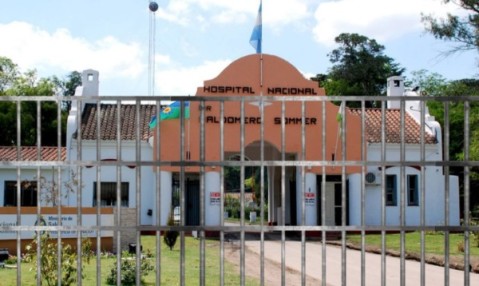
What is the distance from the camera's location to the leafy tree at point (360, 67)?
53719 mm

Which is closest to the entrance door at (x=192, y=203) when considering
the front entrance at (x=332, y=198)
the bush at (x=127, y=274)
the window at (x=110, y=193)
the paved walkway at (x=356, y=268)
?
the window at (x=110, y=193)

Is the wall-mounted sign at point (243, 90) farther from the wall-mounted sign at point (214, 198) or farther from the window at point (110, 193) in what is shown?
the window at point (110, 193)

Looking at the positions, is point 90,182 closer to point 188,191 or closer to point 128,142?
point 128,142

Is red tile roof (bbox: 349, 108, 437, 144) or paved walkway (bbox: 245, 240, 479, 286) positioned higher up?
red tile roof (bbox: 349, 108, 437, 144)

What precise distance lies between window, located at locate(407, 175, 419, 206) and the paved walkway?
7.28 meters

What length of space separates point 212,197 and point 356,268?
9174 millimetres

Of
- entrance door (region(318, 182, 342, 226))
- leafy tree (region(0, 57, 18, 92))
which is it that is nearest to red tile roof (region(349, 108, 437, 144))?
entrance door (region(318, 182, 342, 226))

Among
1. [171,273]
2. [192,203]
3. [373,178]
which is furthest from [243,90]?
[171,273]

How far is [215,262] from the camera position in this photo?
53.4 feet

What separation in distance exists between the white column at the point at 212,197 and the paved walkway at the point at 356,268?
107 inches

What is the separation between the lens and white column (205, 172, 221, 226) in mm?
24327

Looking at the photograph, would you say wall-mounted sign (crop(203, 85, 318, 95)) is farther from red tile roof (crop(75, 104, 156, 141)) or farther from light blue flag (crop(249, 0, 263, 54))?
light blue flag (crop(249, 0, 263, 54))

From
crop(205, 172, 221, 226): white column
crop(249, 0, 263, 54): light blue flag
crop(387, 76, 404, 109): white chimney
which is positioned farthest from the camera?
crop(387, 76, 404, 109): white chimney

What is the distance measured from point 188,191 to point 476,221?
11.1m
